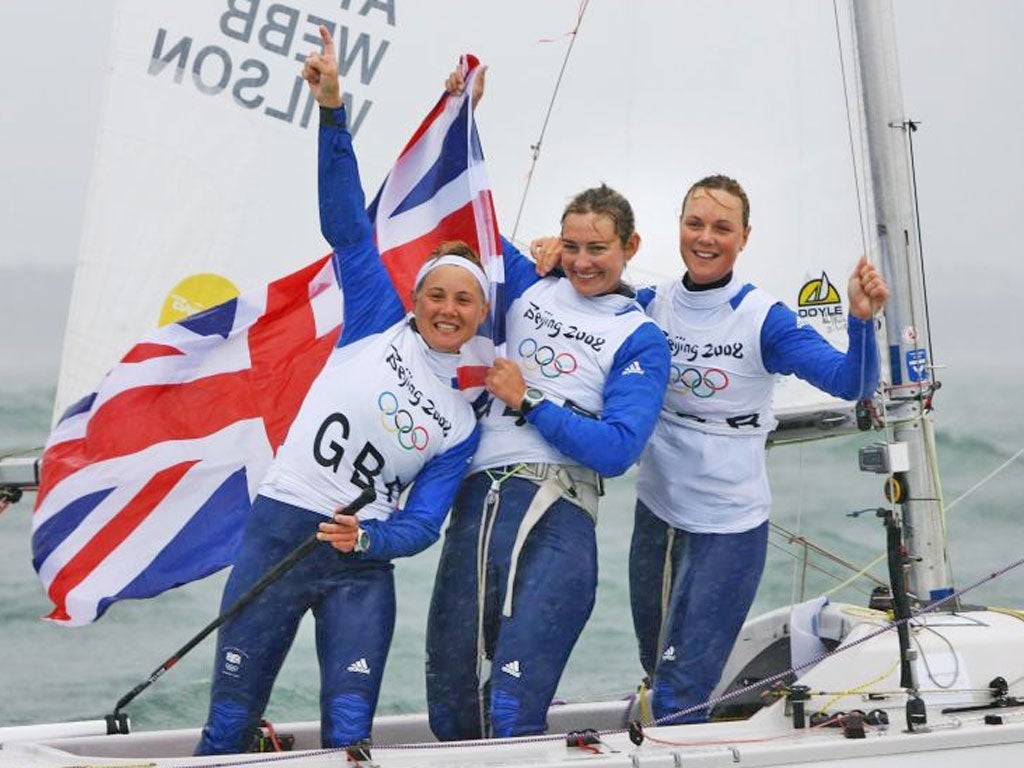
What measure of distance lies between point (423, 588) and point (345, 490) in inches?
279

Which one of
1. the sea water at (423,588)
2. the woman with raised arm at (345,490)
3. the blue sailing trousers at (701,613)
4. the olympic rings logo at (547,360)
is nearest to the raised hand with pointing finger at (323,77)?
the woman with raised arm at (345,490)

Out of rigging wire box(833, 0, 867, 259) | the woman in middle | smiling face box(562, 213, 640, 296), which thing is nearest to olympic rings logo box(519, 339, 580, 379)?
the woman in middle

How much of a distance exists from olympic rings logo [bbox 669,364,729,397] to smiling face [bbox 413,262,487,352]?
0.56 meters

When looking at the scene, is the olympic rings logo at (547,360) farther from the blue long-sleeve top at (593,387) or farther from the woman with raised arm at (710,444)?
the woman with raised arm at (710,444)

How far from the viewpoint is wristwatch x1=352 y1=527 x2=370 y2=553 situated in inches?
131

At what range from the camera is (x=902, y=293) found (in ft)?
15.1

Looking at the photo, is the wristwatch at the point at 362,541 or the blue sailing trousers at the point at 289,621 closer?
the wristwatch at the point at 362,541

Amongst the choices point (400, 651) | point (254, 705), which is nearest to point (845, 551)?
point (400, 651)

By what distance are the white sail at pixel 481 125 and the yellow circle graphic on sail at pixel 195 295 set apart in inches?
0.5

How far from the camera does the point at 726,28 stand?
16.7 ft

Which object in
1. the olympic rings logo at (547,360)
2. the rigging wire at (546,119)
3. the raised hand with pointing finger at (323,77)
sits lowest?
the olympic rings logo at (547,360)

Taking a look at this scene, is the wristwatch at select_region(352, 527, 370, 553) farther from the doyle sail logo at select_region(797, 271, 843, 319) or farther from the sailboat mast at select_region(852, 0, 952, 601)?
the doyle sail logo at select_region(797, 271, 843, 319)

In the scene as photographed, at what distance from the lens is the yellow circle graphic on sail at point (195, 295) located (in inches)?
188

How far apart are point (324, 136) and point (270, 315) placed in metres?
0.85
